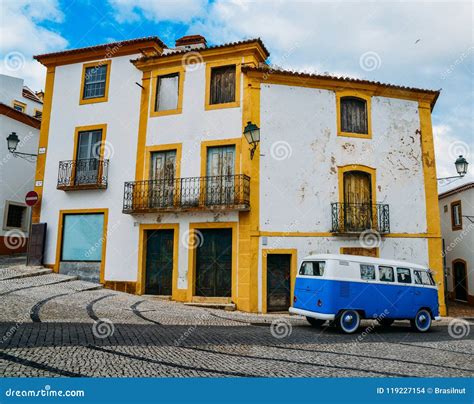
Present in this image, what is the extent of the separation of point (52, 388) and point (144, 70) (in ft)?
48.0

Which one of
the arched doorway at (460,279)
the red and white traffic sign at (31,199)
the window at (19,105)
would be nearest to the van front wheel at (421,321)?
the arched doorway at (460,279)

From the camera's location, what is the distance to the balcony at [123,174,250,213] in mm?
14711

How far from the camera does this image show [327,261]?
1073cm

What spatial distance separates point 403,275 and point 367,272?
133 cm

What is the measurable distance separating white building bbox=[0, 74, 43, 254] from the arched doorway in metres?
23.6

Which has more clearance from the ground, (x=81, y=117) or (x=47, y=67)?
(x=47, y=67)

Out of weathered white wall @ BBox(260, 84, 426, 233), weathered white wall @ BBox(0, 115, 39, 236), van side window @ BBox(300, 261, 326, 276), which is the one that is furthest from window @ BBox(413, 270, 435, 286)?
weathered white wall @ BBox(0, 115, 39, 236)

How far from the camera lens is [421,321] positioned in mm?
11711

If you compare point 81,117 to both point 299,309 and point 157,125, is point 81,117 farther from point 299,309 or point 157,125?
point 299,309

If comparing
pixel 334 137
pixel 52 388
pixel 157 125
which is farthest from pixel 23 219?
pixel 52 388

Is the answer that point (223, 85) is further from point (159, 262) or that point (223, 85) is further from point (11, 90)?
point (11, 90)

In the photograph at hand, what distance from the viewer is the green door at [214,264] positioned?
14.8 m

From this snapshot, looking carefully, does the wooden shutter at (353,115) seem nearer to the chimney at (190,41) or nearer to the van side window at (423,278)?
the van side window at (423,278)

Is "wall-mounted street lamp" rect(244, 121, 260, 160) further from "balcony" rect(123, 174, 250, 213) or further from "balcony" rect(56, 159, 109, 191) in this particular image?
"balcony" rect(56, 159, 109, 191)
